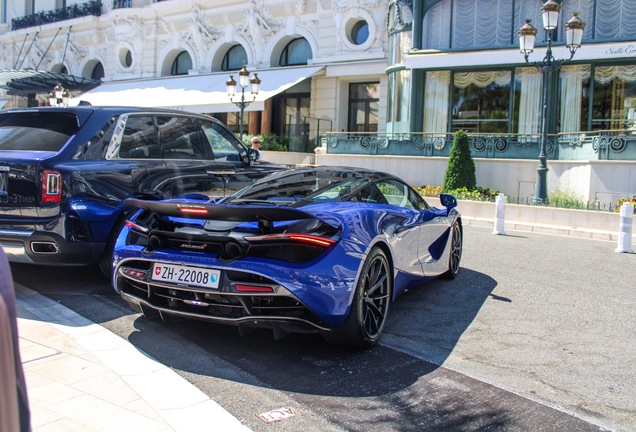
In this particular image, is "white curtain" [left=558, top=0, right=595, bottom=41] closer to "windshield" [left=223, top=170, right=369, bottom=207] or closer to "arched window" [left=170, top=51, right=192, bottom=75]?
"windshield" [left=223, top=170, right=369, bottom=207]

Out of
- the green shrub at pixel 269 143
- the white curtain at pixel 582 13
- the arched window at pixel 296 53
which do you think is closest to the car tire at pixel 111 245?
the white curtain at pixel 582 13

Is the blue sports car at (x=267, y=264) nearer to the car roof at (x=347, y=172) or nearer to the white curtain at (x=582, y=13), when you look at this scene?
the car roof at (x=347, y=172)

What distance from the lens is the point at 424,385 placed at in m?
3.30

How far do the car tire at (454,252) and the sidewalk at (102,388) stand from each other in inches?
145

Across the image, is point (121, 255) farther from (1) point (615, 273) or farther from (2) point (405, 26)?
(2) point (405, 26)

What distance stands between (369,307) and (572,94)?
675 inches

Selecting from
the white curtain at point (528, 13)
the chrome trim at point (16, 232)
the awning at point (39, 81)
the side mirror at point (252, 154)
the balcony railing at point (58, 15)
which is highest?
the balcony railing at point (58, 15)

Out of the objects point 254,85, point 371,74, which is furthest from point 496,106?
point 254,85

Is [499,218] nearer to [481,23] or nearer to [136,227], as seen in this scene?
[136,227]

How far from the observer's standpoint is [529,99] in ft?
61.2

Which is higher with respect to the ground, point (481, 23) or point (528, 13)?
point (528, 13)

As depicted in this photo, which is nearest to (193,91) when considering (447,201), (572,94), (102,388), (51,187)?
(572,94)

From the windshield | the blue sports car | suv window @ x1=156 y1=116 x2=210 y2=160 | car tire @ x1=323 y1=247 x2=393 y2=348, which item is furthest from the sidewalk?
suv window @ x1=156 y1=116 x2=210 y2=160

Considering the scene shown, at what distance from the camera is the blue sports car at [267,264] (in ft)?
11.1
